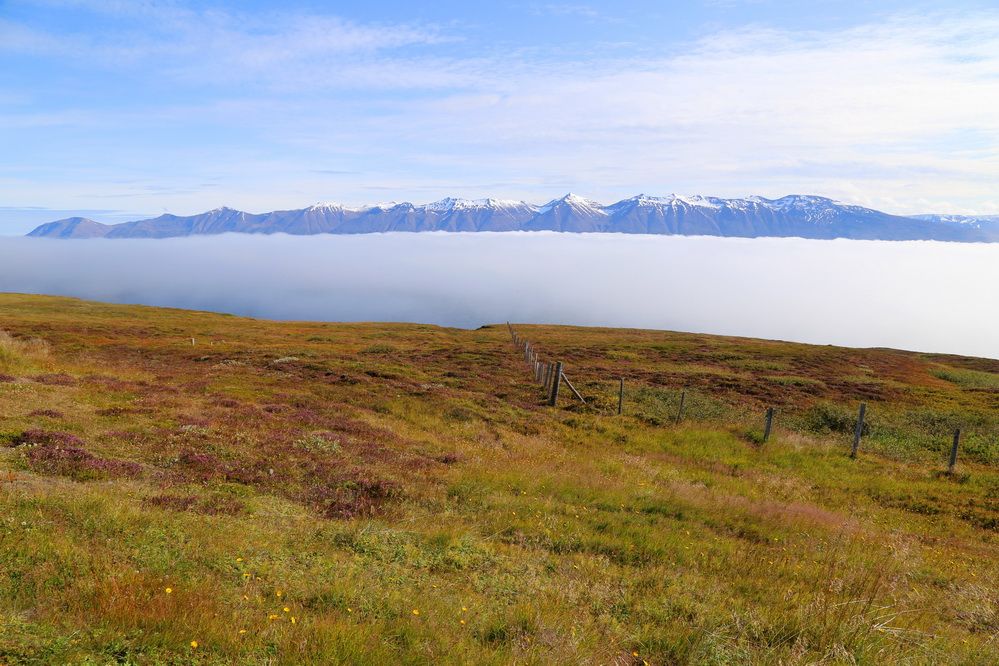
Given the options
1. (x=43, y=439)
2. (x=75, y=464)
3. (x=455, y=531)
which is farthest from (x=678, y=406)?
(x=43, y=439)

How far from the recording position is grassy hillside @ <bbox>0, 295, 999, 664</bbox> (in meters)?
5.83

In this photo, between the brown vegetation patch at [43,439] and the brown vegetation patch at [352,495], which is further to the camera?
the brown vegetation patch at [43,439]

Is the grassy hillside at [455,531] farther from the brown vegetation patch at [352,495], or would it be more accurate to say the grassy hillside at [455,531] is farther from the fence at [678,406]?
the fence at [678,406]

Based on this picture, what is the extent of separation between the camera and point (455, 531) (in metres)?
10.0

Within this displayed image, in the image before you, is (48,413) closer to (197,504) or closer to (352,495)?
(197,504)

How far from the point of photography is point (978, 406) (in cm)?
4134

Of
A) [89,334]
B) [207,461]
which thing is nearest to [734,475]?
[207,461]

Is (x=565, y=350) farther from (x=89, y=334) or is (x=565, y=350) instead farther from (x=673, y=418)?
(x=89, y=334)

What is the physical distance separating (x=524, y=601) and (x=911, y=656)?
4.98m

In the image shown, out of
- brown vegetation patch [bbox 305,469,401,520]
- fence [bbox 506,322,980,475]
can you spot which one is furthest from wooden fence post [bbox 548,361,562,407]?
brown vegetation patch [bbox 305,469,401,520]

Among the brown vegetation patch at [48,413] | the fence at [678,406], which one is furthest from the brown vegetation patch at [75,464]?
the fence at [678,406]

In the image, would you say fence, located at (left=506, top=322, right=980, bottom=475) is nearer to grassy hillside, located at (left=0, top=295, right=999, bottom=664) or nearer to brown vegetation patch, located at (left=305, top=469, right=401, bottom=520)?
grassy hillside, located at (left=0, top=295, right=999, bottom=664)

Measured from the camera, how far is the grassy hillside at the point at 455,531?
583 cm

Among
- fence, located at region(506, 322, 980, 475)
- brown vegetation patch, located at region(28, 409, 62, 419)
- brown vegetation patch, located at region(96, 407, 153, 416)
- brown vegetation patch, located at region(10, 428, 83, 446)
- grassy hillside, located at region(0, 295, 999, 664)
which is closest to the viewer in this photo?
grassy hillside, located at region(0, 295, 999, 664)
